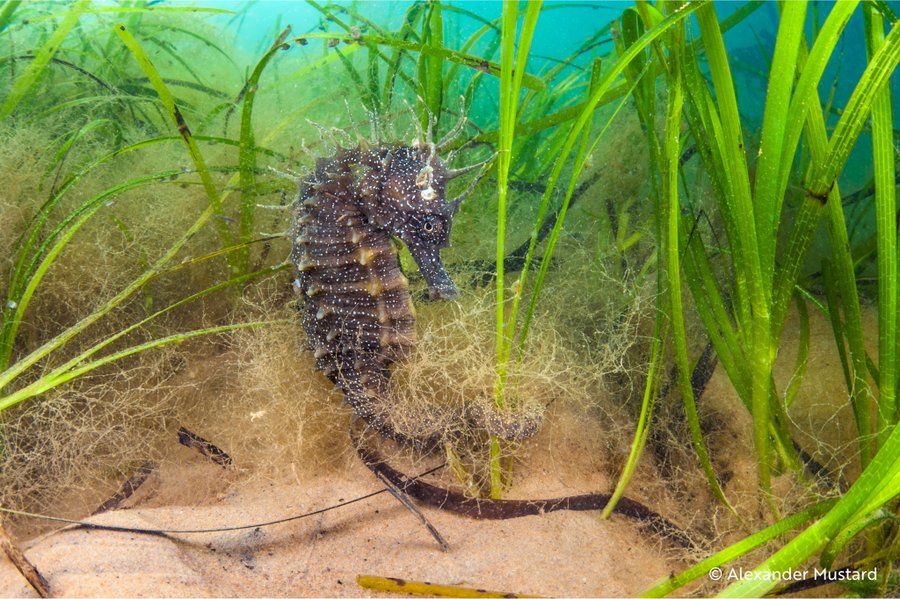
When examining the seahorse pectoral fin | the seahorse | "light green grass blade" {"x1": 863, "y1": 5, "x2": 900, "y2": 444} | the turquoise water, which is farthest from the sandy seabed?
the turquoise water

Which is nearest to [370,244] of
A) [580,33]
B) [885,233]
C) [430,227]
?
[430,227]

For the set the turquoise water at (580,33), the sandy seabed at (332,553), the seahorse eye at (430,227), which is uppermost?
the turquoise water at (580,33)

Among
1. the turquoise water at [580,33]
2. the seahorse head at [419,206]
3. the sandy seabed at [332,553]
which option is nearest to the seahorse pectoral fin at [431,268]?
the seahorse head at [419,206]

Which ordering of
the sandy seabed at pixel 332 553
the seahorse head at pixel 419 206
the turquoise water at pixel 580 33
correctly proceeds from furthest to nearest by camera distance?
the turquoise water at pixel 580 33, the seahorse head at pixel 419 206, the sandy seabed at pixel 332 553

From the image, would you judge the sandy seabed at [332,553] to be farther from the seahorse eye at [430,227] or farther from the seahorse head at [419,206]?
the seahorse eye at [430,227]

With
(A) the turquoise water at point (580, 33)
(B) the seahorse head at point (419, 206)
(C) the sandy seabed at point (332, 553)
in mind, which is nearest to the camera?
(C) the sandy seabed at point (332, 553)

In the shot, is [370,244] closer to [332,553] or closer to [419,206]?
[419,206]

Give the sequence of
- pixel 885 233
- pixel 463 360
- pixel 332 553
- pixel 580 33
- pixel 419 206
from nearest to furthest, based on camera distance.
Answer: pixel 885 233
pixel 332 553
pixel 419 206
pixel 463 360
pixel 580 33
